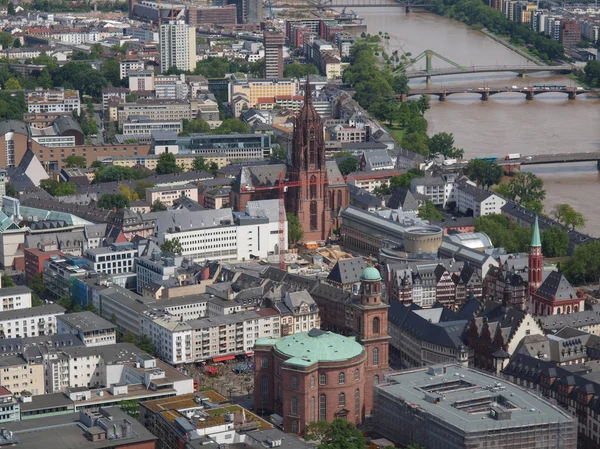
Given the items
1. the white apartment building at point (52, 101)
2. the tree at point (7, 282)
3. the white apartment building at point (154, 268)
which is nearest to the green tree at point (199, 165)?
the white apartment building at point (52, 101)

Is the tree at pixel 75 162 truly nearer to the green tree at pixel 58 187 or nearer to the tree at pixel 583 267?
the green tree at pixel 58 187

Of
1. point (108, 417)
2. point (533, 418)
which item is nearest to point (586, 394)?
point (533, 418)

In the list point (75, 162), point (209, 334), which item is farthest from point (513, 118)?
point (209, 334)

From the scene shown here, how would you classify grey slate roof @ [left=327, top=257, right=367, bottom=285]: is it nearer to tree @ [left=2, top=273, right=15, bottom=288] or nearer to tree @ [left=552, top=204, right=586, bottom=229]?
tree @ [left=2, top=273, right=15, bottom=288]

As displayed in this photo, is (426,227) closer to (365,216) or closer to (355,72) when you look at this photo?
(365,216)

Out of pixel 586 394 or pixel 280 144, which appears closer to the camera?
pixel 586 394

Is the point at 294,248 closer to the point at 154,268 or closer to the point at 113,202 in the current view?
the point at 113,202

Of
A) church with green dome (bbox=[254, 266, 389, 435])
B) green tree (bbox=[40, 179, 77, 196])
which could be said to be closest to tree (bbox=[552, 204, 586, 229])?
green tree (bbox=[40, 179, 77, 196])

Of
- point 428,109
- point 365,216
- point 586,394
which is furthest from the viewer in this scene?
point 428,109
